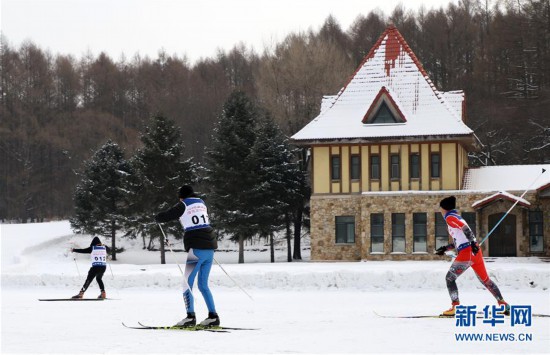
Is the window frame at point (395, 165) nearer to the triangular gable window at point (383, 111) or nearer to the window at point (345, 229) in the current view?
the triangular gable window at point (383, 111)

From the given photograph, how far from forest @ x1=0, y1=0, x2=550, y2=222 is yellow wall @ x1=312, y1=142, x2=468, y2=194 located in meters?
12.5

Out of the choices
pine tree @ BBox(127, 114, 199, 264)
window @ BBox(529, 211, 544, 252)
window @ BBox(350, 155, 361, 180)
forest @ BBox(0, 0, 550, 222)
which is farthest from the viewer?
forest @ BBox(0, 0, 550, 222)

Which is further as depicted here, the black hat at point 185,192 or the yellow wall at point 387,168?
the yellow wall at point 387,168

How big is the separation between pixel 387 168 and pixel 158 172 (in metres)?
14.6

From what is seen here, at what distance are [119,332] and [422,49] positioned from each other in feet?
212

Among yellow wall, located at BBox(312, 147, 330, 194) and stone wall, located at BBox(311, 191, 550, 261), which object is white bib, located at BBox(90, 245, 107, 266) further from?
yellow wall, located at BBox(312, 147, 330, 194)

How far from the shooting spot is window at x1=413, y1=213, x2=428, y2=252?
4006 centimetres

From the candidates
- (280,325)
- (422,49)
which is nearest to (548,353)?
(280,325)

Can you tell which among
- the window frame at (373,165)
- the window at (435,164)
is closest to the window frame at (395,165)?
the window frame at (373,165)

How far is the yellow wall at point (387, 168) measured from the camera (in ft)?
134

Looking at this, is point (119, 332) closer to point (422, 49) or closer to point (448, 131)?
Answer: point (448, 131)

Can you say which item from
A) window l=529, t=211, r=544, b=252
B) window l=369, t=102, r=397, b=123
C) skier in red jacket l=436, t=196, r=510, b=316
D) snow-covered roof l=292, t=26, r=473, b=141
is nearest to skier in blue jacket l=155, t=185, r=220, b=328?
skier in red jacket l=436, t=196, r=510, b=316

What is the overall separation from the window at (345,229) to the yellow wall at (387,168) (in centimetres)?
139

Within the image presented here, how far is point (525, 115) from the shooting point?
207ft
